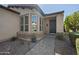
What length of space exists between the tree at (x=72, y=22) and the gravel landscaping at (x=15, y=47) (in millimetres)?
3058

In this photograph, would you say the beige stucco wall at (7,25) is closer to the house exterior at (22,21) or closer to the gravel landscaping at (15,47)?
the house exterior at (22,21)

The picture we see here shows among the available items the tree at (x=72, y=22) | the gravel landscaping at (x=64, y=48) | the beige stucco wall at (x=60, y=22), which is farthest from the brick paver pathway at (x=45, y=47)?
the tree at (x=72, y=22)

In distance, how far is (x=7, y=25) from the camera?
1282 cm

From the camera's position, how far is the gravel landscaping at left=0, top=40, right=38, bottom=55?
11.8 metres

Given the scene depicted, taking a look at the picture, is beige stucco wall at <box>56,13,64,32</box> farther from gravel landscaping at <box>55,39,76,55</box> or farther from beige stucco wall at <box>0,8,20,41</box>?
beige stucco wall at <box>0,8,20,41</box>

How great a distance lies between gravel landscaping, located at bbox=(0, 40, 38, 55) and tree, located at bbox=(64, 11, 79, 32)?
10.0 feet

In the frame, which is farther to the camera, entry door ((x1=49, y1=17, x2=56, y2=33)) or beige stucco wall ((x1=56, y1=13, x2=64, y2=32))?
entry door ((x1=49, y1=17, x2=56, y2=33))

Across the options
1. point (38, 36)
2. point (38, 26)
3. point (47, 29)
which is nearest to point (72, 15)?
point (47, 29)

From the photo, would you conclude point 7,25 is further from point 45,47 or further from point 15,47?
point 45,47

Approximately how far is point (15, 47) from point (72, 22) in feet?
15.2

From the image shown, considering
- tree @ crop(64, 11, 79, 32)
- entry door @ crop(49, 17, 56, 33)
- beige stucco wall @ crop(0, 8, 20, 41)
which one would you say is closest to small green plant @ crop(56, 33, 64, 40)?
tree @ crop(64, 11, 79, 32)
